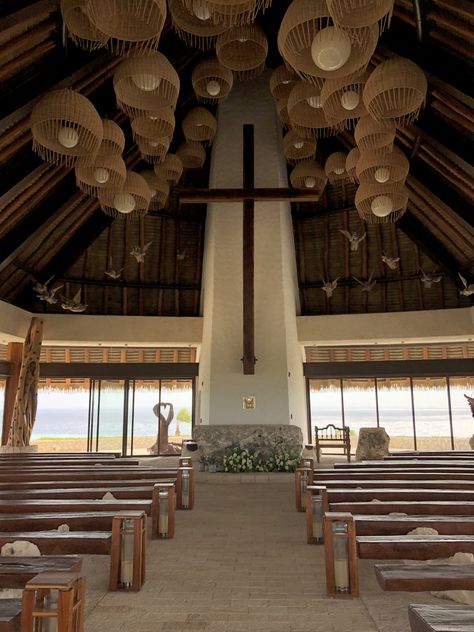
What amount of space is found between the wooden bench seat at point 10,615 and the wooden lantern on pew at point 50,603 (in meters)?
0.03

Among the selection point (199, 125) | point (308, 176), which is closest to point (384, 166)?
point (308, 176)

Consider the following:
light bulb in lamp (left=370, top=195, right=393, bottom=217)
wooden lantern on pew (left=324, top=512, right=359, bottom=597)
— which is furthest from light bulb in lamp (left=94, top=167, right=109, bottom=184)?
wooden lantern on pew (left=324, top=512, right=359, bottom=597)

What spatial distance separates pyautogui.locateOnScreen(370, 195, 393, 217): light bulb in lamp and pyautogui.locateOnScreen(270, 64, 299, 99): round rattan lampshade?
2510 millimetres

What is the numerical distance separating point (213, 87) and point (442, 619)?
313 inches

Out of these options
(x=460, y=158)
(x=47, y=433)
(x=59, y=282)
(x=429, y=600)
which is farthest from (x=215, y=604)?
(x=47, y=433)

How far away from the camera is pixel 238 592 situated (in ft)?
12.6

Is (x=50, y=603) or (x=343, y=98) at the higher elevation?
(x=343, y=98)

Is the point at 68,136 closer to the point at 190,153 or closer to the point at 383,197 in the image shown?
the point at 383,197

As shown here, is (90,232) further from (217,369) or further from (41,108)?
(41,108)

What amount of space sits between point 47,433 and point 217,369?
6.81 meters

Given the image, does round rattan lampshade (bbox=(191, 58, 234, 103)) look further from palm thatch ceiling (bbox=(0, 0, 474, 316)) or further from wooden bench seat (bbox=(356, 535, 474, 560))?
wooden bench seat (bbox=(356, 535, 474, 560))

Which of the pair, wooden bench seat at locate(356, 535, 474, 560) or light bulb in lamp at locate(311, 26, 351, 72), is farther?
light bulb in lamp at locate(311, 26, 351, 72)

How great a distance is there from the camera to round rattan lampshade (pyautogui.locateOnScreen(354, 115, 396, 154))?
21.3 ft

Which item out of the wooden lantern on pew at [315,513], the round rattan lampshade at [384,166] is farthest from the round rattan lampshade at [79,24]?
the wooden lantern on pew at [315,513]
